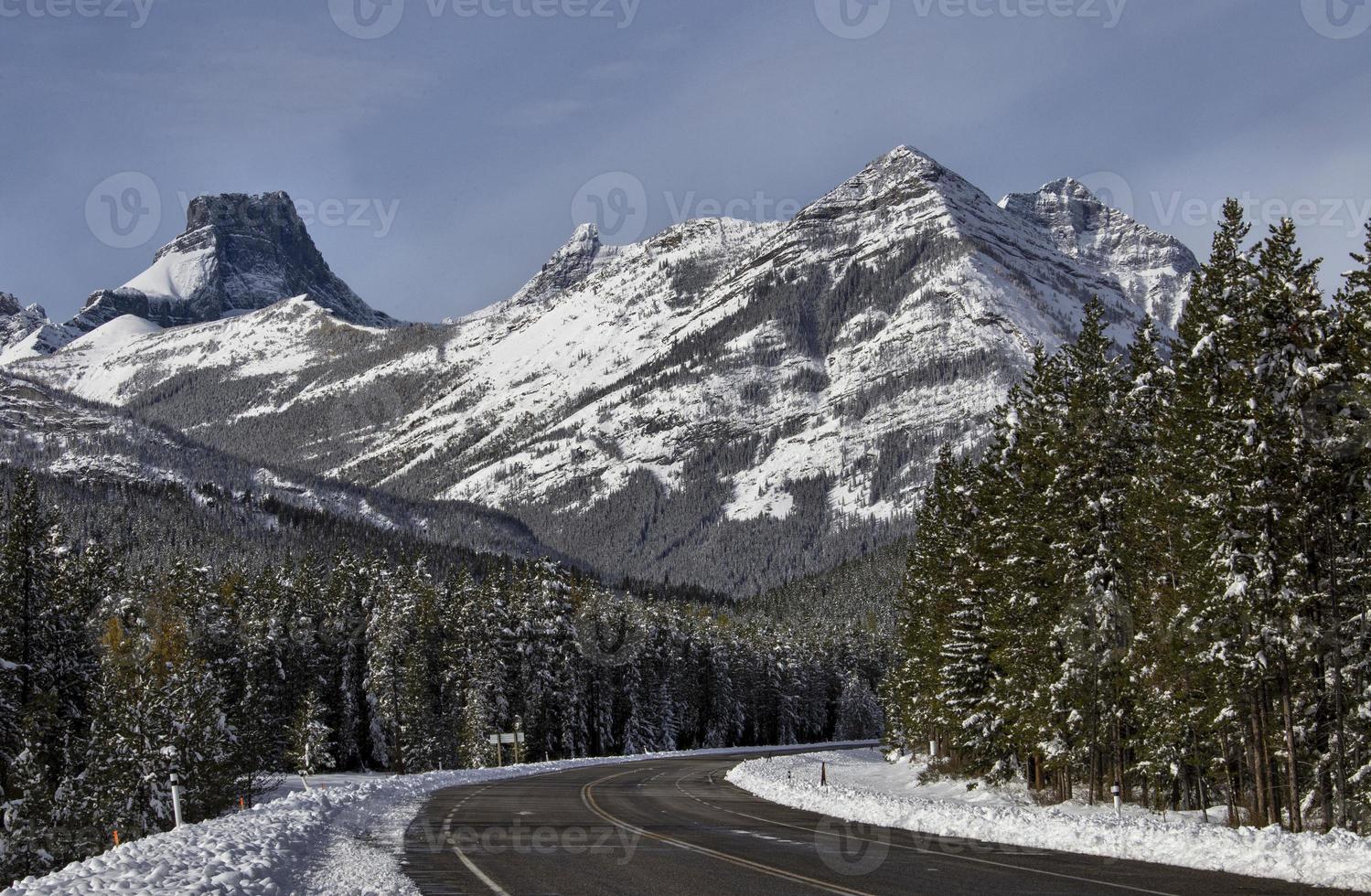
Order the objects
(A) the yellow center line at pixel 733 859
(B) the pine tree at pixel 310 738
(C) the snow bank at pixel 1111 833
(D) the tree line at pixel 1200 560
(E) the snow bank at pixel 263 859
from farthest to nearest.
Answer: (B) the pine tree at pixel 310 738, (D) the tree line at pixel 1200 560, (C) the snow bank at pixel 1111 833, (A) the yellow center line at pixel 733 859, (E) the snow bank at pixel 263 859

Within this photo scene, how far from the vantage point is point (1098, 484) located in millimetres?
32969

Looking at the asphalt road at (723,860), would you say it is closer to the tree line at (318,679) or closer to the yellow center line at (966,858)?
the yellow center line at (966,858)

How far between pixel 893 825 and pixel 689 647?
258 ft

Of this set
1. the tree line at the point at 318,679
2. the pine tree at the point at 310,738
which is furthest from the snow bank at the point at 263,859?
the pine tree at the point at 310,738

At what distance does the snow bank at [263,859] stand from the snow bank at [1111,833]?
39.3 feet

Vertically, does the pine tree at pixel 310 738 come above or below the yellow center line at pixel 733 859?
below

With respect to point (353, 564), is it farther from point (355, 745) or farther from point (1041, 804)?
point (1041, 804)

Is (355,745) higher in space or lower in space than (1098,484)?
lower

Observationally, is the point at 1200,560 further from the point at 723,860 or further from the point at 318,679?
the point at 318,679

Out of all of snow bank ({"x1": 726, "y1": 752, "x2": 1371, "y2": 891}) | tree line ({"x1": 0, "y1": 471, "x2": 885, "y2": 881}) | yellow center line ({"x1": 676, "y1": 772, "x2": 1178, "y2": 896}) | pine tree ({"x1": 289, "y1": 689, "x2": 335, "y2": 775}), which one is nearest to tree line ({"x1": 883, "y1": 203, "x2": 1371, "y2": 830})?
snow bank ({"x1": 726, "y1": 752, "x2": 1371, "y2": 891})

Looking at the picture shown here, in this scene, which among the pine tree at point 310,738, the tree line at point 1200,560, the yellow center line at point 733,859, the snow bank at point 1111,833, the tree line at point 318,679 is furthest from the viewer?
the pine tree at point 310,738

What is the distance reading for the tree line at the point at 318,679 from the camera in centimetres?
3872

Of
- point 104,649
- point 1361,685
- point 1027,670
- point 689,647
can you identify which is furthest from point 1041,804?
point 689,647

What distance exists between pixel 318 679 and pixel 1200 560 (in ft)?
207
